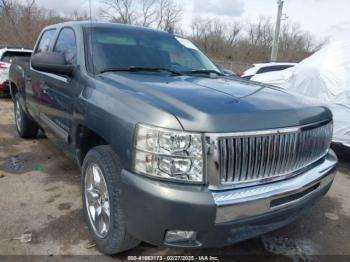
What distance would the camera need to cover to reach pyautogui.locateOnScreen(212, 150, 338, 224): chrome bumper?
81.4 inches

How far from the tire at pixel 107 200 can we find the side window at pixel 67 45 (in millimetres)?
1143

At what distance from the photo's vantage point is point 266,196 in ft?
7.22

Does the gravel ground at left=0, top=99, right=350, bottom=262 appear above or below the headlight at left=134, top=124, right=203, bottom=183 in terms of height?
below

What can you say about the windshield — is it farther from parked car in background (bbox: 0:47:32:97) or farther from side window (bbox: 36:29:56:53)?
parked car in background (bbox: 0:47:32:97)

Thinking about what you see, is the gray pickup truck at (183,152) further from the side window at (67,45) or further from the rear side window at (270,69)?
the rear side window at (270,69)

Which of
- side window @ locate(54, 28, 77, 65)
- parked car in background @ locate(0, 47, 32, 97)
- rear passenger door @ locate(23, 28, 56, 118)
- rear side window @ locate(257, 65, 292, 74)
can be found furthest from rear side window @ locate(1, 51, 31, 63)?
side window @ locate(54, 28, 77, 65)

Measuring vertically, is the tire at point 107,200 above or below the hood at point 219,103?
below

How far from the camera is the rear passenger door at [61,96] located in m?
3.27

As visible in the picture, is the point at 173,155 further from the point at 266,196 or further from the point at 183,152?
the point at 266,196

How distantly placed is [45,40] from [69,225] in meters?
2.62

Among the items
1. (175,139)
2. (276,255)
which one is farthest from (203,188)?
(276,255)

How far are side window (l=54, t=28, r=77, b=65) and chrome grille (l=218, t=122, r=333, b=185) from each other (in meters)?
1.94

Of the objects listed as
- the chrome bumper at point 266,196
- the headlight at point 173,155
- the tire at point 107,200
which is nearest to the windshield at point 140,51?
the tire at point 107,200

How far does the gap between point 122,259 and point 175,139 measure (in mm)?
1225
